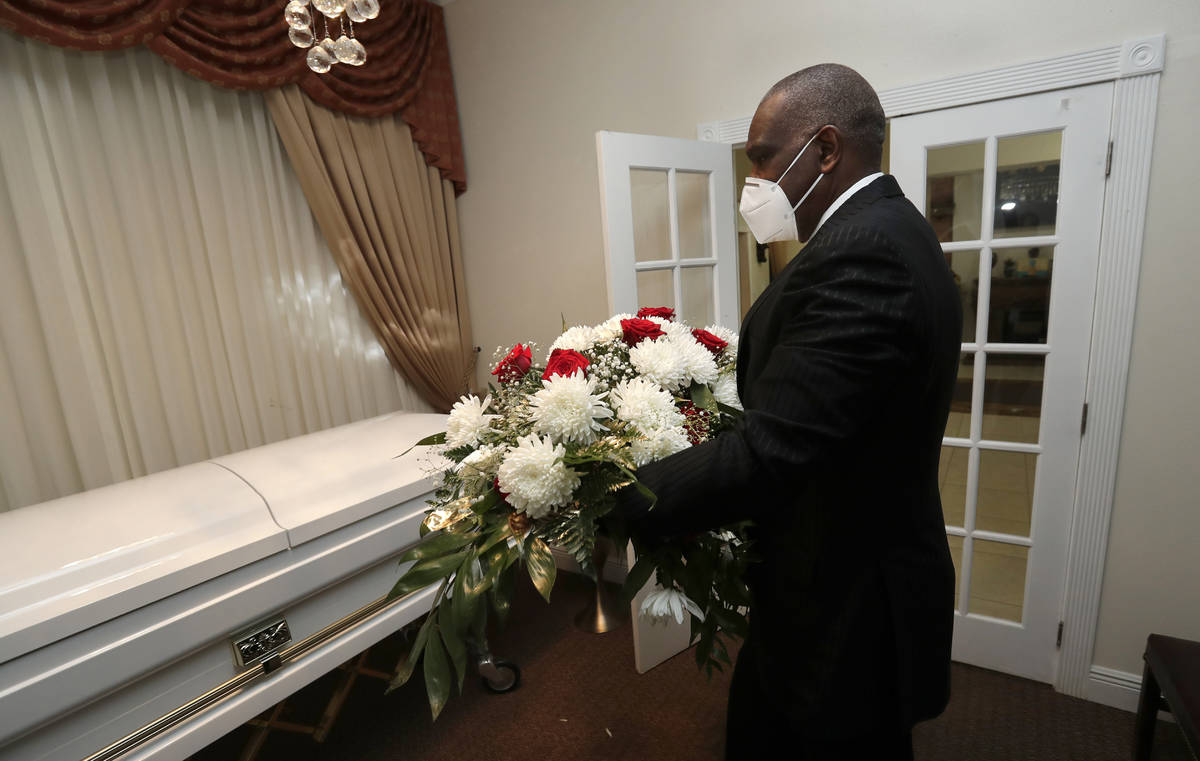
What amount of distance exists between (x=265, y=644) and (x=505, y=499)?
1.03m

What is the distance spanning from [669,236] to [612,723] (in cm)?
187

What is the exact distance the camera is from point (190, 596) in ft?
4.41

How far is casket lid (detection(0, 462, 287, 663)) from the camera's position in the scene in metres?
1.17

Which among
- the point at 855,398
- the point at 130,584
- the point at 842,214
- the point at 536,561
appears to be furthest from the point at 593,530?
the point at 130,584

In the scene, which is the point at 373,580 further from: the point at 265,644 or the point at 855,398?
the point at 855,398

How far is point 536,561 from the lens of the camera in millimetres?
855

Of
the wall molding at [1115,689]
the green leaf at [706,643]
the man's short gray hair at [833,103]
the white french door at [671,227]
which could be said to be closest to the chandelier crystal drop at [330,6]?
the white french door at [671,227]

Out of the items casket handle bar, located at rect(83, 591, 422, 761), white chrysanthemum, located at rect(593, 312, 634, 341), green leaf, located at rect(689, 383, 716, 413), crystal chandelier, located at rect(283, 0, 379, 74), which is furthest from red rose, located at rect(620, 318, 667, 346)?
crystal chandelier, located at rect(283, 0, 379, 74)

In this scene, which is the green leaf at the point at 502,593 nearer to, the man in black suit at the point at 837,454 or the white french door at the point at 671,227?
the man in black suit at the point at 837,454

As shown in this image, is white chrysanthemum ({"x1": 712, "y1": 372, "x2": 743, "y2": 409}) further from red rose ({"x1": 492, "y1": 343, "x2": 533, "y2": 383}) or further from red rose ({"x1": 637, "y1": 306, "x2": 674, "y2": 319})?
red rose ({"x1": 492, "y1": 343, "x2": 533, "y2": 383})

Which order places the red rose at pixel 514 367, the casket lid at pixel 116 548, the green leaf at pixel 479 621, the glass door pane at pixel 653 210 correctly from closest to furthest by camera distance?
the green leaf at pixel 479 621 → the red rose at pixel 514 367 → the casket lid at pixel 116 548 → the glass door pane at pixel 653 210

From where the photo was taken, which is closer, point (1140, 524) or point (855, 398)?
point (855, 398)

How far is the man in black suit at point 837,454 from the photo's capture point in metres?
0.75

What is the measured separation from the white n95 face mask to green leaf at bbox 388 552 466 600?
2.69ft
